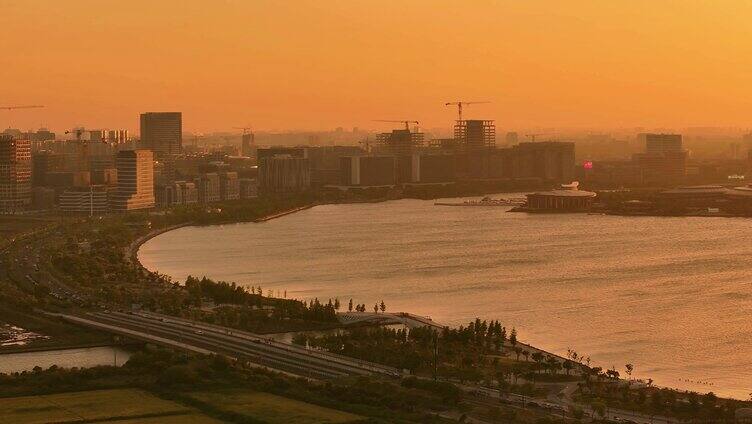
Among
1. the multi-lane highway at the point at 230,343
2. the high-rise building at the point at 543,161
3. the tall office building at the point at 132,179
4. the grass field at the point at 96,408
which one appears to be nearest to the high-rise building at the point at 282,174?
the tall office building at the point at 132,179

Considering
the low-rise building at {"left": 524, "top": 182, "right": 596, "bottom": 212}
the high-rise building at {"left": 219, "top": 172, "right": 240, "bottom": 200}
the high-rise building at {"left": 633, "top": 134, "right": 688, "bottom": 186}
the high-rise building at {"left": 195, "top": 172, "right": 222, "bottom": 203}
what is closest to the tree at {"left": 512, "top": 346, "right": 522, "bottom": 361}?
the low-rise building at {"left": 524, "top": 182, "right": 596, "bottom": 212}

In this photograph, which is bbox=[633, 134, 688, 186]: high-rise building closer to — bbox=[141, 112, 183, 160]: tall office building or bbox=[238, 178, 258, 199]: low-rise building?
bbox=[238, 178, 258, 199]: low-rise building

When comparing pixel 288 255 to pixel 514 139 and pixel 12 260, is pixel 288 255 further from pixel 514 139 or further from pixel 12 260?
pixel 514 139

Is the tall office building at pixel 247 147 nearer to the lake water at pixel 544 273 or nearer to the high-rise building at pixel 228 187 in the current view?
the high-rise building at pixel 228 187

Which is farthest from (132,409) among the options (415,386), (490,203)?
(490,203)

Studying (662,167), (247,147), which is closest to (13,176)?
(662,167)

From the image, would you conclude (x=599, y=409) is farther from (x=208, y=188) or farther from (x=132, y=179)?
(x=208, y=188)

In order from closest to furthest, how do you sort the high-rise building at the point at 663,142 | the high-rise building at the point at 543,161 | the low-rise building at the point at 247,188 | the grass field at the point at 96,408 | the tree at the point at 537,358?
the grass field at the point at 96,408 → the tree at the point at 537,358 → the low-rise building at the point at 247,188 → the high-rise building at the point at 543,161 → the high-rise building at the point at 663,142
